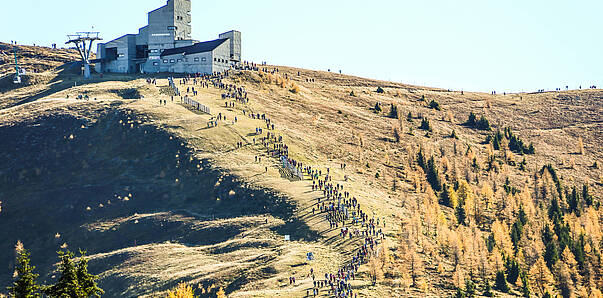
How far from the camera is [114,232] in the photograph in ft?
236

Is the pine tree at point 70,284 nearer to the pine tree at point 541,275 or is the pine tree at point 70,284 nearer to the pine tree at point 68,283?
the pine tree at point 68,283

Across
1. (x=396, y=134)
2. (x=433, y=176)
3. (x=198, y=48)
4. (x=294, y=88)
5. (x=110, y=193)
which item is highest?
(x=198, y=48)

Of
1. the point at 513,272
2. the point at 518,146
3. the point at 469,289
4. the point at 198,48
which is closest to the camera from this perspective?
the point at 469,289

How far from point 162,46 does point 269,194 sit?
64224 millimetres

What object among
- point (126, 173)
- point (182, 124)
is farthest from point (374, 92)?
point (126, 173)

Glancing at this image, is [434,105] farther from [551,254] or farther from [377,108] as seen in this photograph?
[551,254]

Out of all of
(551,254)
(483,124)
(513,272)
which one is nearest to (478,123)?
(483,124)

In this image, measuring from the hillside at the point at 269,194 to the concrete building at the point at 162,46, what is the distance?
6515 mm

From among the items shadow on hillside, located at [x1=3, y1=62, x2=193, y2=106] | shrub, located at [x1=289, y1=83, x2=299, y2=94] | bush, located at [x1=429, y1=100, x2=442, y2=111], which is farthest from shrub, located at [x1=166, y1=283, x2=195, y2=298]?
bush, located at [x1=429, y1=100, x2=442, y2=111]

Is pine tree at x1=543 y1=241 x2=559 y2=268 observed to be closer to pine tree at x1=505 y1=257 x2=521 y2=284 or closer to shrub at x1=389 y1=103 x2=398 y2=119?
pine tree at x1=505 y1=257 x2=521 y2=284

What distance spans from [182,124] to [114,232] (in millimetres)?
24201

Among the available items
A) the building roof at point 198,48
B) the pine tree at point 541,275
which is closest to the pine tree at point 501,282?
the pine tree at point 541,275

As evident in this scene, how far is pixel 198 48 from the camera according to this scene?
123m

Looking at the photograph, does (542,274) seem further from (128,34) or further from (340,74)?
(340,74)
